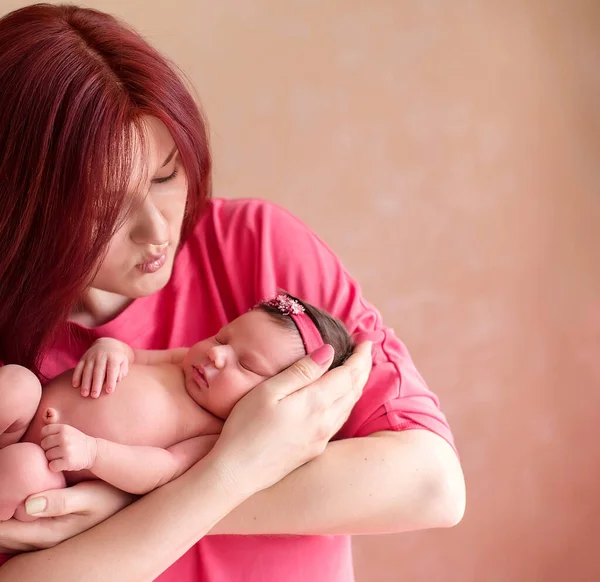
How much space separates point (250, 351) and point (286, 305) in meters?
0.11

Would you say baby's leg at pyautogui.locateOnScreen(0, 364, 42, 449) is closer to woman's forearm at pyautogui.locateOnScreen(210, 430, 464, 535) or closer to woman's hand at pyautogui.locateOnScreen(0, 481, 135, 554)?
woman's hand at pyautogui.locateOnScreen(0, 481, 135, 554)

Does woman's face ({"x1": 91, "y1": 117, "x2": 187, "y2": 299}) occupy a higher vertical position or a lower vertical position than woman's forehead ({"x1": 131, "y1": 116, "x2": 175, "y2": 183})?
lower

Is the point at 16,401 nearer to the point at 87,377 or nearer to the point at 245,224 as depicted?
the point at 87,377

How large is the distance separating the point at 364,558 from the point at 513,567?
449 millimetres

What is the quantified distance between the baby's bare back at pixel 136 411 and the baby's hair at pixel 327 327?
20 centimetres

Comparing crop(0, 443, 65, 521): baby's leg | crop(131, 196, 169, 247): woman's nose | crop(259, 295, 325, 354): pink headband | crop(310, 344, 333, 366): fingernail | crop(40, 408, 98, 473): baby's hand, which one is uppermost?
crop(131, 196, 169, 247): woman's nose

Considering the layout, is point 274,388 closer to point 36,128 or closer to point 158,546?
point 158,546

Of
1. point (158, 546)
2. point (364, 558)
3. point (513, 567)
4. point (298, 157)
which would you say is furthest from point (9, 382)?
point (513, 567)

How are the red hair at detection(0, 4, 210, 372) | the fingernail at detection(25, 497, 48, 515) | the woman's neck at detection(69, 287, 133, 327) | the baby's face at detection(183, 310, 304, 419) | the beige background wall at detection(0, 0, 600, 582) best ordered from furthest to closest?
1. the beige background wall at detection(0, 0, 600, 582)
2. the woman's neck at detection(69, 287, 133, 327)
3. the baby's face at detection(183, 310, 304, 419)
4. the red hair at detection(0, 4, 210, 372)
5. the fingernail at detection(25, 497, 48, 515)

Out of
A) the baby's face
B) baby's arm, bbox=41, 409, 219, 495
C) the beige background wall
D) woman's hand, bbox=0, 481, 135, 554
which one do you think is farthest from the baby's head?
the beige background wall

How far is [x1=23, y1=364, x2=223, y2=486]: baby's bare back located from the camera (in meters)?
1.09

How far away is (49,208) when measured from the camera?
1.09m

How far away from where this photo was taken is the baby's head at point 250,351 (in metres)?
1.17

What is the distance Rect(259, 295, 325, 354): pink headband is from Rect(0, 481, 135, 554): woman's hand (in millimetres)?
375
